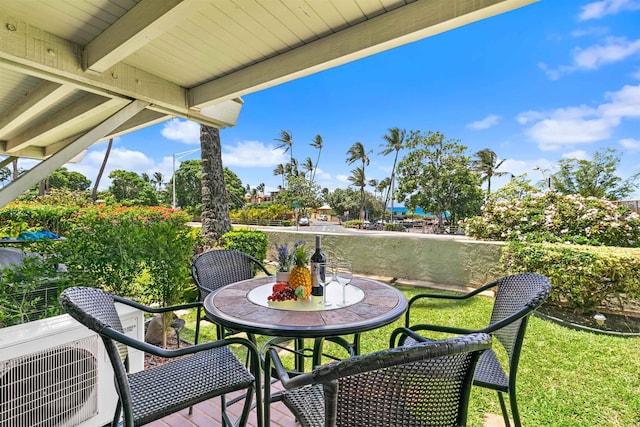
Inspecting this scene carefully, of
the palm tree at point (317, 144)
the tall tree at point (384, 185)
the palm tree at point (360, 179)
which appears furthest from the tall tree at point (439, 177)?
the palm tree at point (317, 144)

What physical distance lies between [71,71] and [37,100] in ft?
4.78

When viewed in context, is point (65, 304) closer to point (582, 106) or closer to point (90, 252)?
point (90, 252)

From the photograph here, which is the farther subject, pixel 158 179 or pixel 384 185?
pixel 158 179

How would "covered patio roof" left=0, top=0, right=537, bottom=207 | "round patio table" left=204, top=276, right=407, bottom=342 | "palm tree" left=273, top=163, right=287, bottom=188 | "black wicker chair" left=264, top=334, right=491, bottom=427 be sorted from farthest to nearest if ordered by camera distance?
"palm tree" left=273, top=163, right=287, bottom=188 < "covered patio roof" left=0, top=0, right=537, bottom=207 < "round patio table" left=204, top=276, right=407, bottom=342 < "black wicker chair" left=264, top=334, right=491, bottom=427

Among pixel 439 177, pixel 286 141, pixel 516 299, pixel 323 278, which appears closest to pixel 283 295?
pixel 323 278

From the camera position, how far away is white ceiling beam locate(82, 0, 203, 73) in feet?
5.60

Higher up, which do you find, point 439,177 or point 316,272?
point 439,177

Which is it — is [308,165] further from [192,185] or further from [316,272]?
[316,272]

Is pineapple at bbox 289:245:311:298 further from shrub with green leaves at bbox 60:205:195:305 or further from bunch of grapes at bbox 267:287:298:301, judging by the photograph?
shrub with green leaves at bbox 60:205:195:305

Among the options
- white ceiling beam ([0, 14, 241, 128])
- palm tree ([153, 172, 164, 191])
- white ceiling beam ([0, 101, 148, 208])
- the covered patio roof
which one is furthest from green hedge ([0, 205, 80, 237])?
palm tree ([153, 172, 164, 191])

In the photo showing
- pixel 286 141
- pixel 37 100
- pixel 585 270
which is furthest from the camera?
pixel 286 141

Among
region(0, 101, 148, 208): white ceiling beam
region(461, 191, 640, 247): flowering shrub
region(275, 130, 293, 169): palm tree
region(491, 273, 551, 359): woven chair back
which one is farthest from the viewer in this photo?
region(275, 130, 293, 169): palm tree

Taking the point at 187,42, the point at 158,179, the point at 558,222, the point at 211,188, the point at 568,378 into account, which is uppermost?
the point at 158,179

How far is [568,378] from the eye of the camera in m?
2.40
